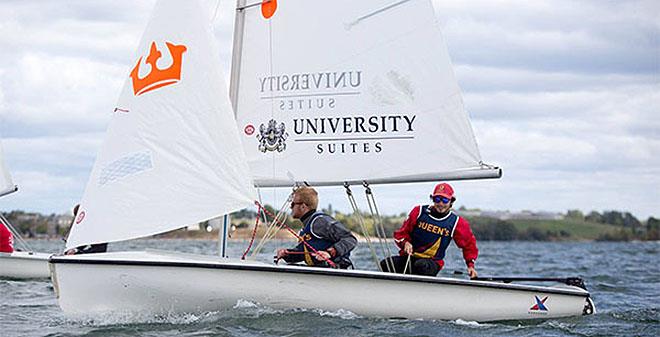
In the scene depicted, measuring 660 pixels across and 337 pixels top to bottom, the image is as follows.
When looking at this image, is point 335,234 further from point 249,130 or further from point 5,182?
point 5,182

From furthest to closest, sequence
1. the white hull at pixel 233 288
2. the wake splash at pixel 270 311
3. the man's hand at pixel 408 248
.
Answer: the man's hand at pixel 408 248 → the wake splash at pixel 270 311 → the white hull at pixel 233 288

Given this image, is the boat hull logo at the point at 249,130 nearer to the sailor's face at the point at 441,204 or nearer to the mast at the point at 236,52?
the mast at the point at 236,52

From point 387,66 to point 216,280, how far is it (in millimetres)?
2656

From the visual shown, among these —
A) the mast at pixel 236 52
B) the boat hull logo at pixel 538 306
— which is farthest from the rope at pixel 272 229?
the boat hull logo at pixel 538 306

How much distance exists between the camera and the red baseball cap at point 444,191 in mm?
9836

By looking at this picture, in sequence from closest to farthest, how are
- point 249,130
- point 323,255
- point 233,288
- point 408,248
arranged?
point 233,288 < point 323,255 < point 408,248 < point 249,130

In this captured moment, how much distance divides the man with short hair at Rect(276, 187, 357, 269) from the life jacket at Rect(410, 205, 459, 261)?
0.75 m

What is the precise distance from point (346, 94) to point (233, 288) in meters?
2.24

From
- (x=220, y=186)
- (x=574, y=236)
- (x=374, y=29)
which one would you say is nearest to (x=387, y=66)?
(x=374, y=29)

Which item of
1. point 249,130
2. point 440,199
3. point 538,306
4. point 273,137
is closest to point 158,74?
point 249,130

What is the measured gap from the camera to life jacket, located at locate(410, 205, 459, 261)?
32.3 feet

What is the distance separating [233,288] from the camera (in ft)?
29.1

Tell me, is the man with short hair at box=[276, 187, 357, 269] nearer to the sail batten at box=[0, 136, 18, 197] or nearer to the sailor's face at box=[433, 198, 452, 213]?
the sailor's face at box=[433, 198, 452, 213]

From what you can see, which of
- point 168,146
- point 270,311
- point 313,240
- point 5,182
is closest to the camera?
point 270,311
